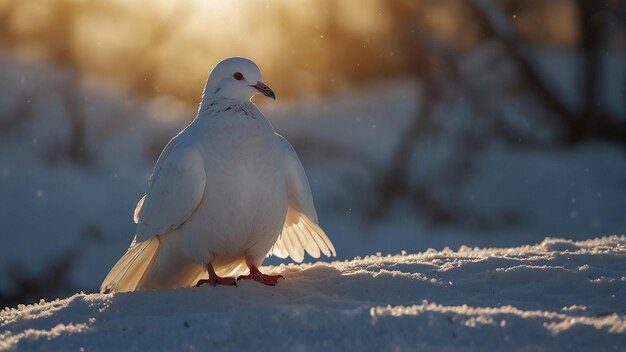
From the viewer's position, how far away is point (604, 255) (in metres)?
4.92

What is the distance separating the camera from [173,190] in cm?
463

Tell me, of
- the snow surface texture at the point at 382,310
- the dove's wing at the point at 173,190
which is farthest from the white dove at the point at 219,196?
the snow surface texture at the point at 382,310

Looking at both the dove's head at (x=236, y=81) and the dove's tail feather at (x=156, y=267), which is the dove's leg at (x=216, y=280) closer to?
the dove's tail feather at (x=156, y=267)

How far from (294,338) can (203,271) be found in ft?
5.63

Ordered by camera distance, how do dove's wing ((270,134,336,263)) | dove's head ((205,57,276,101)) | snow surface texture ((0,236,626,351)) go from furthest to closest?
dove's wing ((270,134,336,263))
dove's head ((205,57,276,101))
snow surface texture ((0,236,626,351))

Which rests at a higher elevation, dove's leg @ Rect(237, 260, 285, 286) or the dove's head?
the dove's head

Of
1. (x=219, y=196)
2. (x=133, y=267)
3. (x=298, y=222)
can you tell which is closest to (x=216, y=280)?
(x=219, y=196)

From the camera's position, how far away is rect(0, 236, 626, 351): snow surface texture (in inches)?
134

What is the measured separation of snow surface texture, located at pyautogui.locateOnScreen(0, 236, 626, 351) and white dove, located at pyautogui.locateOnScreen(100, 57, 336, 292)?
12.1 inches

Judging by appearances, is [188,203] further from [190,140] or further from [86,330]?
[86,330]

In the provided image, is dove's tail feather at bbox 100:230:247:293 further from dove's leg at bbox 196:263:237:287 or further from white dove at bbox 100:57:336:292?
dove's leg at bbox 196:263:237:287

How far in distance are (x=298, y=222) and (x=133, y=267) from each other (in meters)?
0.99


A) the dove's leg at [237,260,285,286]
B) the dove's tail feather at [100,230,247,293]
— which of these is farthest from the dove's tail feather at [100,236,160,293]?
the dove's leg at [237,260,285,286]

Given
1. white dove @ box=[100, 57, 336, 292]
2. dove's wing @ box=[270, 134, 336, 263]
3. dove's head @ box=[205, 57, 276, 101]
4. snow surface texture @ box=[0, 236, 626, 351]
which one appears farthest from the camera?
dove's wing @ box=[270, 134, 336, 263]
